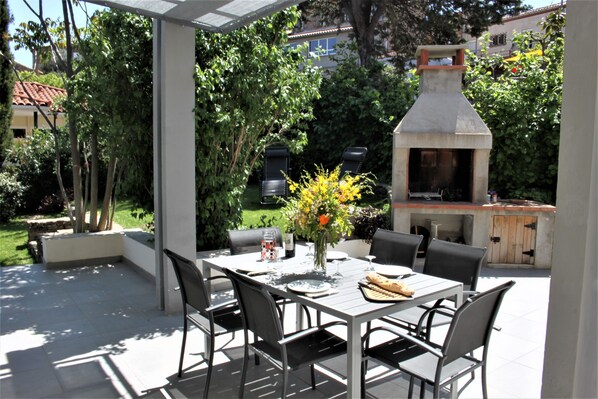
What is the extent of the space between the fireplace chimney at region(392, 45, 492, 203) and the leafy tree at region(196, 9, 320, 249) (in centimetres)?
158

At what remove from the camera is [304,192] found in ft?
11.1

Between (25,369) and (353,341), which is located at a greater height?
(353,341)

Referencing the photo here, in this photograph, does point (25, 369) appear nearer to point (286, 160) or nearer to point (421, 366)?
point (421, 366)

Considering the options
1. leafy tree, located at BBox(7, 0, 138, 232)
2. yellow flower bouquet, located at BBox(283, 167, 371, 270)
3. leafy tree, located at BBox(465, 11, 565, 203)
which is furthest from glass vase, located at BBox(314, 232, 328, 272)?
leafy tree, located at BBox(465, 11, 565, 203)

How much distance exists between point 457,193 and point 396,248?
11.3 ft

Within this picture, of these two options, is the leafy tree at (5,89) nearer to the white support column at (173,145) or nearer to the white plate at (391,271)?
the white support column at (173,145)

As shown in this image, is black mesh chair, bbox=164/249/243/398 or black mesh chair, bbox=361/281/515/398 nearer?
black mesh chair, bbox=361/281/515/398

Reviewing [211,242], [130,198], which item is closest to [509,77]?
[211,242]

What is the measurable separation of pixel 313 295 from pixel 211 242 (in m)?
3.46

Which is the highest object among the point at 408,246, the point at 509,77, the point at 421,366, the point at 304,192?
the point at 509,77

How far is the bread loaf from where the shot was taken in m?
3.03

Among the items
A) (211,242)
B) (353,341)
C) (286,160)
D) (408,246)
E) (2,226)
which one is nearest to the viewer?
(353,341)

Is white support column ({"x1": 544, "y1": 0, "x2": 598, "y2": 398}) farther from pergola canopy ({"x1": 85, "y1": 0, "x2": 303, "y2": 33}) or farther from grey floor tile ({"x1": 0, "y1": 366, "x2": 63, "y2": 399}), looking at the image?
grey floor tile ({"x1": 0, "y1": 366, "x2": 63, "y2": 399})

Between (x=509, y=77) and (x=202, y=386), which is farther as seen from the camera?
(x=509, y=77)
